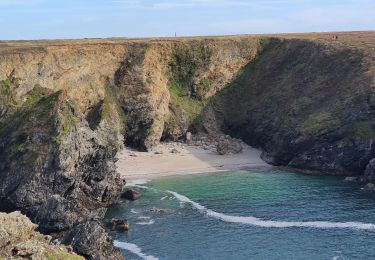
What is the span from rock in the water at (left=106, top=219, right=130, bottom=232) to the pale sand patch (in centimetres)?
2760

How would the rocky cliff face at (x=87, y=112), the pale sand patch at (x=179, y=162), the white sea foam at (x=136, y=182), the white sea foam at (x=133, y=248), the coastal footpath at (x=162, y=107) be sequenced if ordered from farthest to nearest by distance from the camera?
the pale sand patch at (x=179, y=162), the white sea foam at (x=136, y=182), the coastal footpath at (x=162, y=107), the rocky cliff face at (x=87, y=112), the white sea foam at (x=133, y=248)

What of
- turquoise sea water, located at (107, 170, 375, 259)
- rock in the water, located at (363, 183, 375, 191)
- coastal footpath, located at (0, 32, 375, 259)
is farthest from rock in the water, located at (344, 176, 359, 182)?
rock in the water, located at (363, 183, 375, 191)

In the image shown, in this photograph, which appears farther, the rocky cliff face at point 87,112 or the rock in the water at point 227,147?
the rock in the water at point 227,147

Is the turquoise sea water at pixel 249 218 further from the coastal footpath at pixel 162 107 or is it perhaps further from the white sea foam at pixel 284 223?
the coastal footpath at pixel 162 107

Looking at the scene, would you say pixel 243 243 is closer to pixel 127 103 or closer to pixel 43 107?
pixel 43 107

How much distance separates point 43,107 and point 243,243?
4031 centimetres

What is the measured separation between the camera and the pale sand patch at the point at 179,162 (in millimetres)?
103688

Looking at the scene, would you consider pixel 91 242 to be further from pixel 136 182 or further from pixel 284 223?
pixel 136 182

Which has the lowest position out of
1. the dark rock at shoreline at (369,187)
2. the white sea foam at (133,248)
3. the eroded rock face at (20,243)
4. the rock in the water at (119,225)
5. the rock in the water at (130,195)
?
the white sea foam at (133,248)

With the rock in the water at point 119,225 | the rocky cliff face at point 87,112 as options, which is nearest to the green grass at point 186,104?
the rocky cliff face at point 87,112

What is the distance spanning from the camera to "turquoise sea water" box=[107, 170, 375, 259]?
64375 millimetres

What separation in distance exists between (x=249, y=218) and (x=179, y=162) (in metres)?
34.6

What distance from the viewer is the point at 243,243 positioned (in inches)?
2630

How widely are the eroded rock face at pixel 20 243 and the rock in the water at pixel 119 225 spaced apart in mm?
32415
